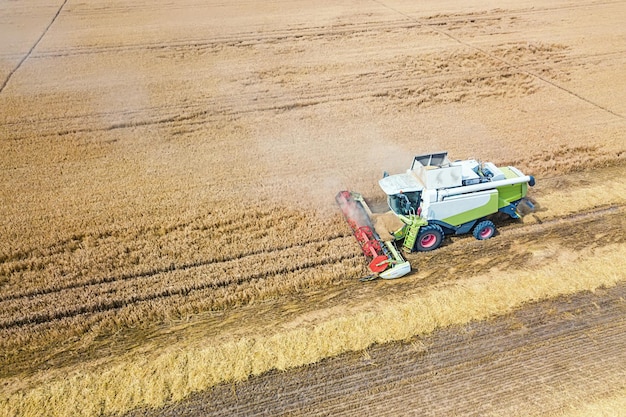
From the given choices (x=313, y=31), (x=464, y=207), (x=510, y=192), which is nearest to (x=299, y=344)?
(x=464, y=207)

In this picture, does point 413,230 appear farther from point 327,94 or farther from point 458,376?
point 327,94

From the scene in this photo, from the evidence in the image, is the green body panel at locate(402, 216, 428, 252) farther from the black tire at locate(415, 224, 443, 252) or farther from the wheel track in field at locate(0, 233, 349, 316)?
the wheel track in field at locate(0, 233, 349, 316)

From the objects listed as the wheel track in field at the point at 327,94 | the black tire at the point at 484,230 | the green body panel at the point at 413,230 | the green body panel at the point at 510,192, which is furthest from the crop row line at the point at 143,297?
the wheel track in field at the point at 327,94

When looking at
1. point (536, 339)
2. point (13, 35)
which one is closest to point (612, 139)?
point (536, 339)

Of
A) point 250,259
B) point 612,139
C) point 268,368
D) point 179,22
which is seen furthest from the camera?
point 179,22

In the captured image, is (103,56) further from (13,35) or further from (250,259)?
(250,259)
